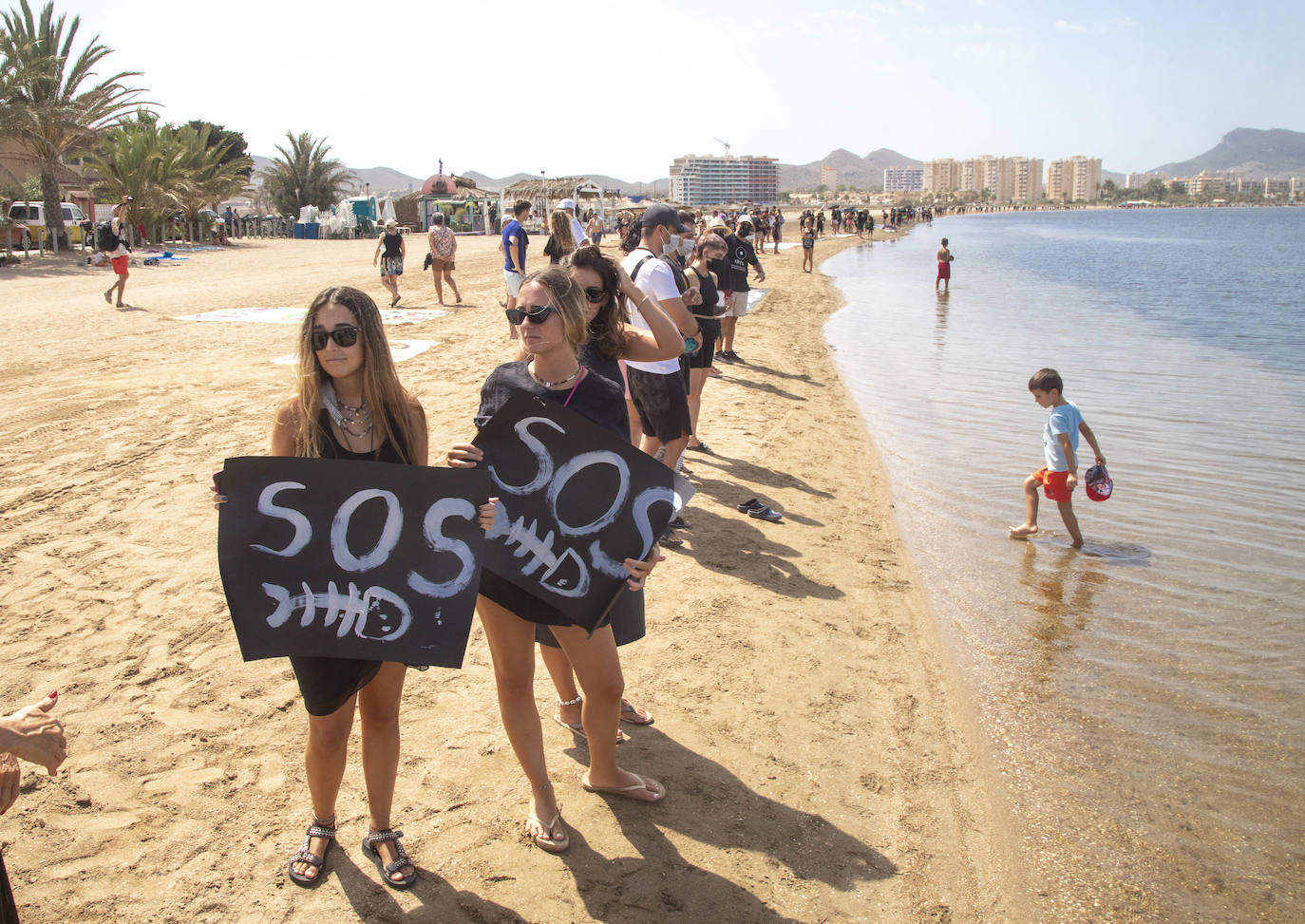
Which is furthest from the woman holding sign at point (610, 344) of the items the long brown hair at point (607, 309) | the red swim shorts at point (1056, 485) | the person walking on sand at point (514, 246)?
the person walking on sand at point (514, 246)

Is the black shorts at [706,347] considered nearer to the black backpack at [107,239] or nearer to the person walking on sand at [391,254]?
the person walking on sand at [391,254]

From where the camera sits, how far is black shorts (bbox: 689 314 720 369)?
7.29m

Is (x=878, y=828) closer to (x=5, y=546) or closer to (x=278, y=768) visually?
(x=278, y=768)

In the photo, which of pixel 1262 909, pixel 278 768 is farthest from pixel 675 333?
pixel 1262 909

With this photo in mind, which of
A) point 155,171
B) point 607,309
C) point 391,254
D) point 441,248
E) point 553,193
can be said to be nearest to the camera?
point 607,309

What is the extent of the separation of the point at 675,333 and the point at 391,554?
1562 millimetres

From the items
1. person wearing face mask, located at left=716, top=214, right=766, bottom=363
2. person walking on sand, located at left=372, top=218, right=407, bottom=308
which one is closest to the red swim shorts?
person wearing face mask, located at left=716, top=214, right=766, bottom=363

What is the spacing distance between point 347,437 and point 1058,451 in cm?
535

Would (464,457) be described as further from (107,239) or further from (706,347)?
(107,239)

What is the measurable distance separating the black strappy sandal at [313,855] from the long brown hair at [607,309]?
75.9 inches

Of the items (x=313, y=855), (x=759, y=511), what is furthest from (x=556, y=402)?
(x=759, y=511)

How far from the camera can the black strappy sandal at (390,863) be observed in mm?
2898

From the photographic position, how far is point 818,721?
13.4 feet

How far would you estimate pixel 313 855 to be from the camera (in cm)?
295
